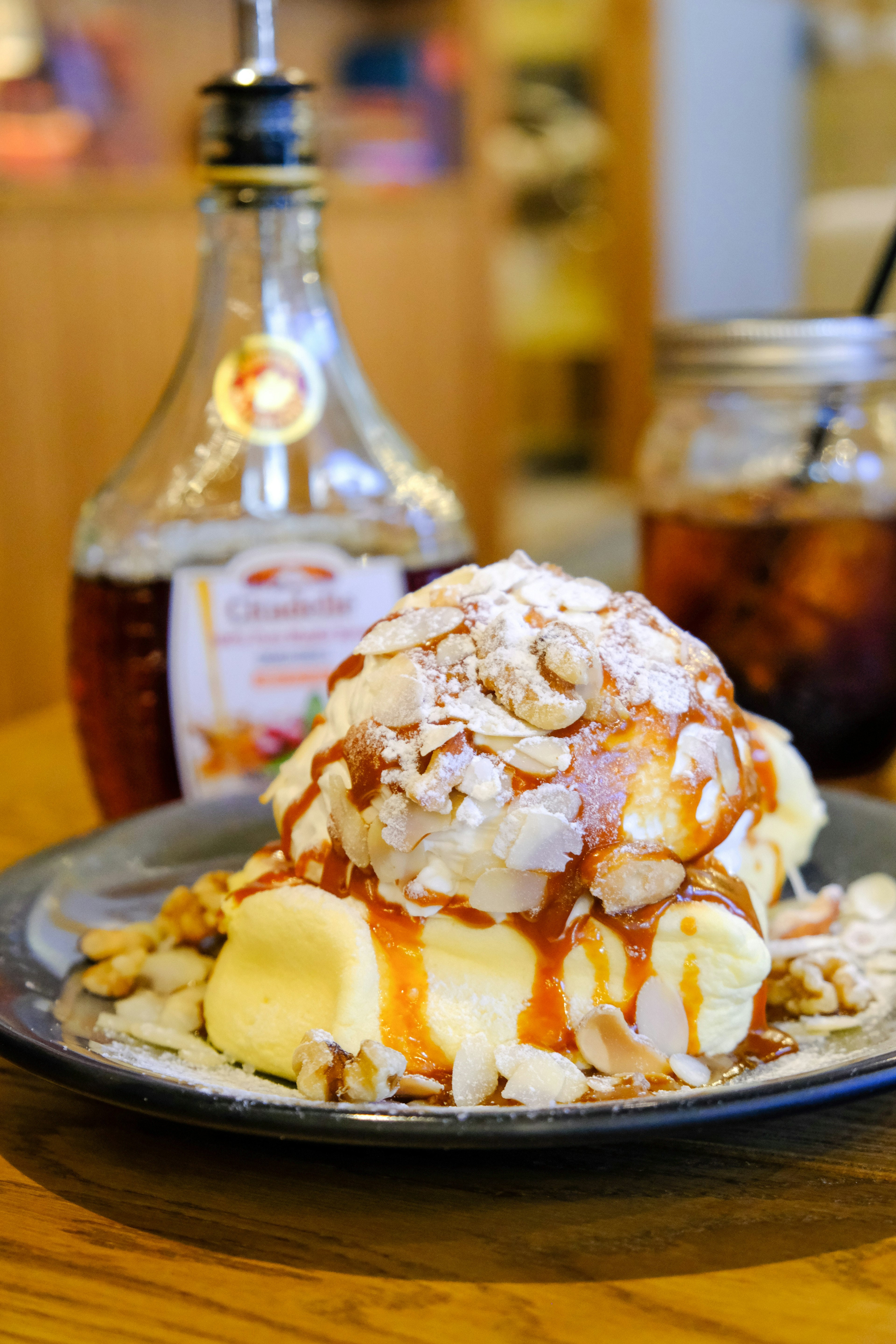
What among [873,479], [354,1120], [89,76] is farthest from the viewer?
[89,76]

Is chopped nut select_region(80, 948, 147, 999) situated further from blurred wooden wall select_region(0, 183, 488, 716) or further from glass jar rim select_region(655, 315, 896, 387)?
blurred wooden wall select_region(0, 183, 488, 716)

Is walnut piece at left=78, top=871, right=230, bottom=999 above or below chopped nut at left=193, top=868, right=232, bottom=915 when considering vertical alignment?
below

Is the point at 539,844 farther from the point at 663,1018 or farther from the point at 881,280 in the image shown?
the point at 881,280

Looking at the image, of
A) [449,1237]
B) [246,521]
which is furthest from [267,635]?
[449,1237]

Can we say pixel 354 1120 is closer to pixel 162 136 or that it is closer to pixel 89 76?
pixel 89 76

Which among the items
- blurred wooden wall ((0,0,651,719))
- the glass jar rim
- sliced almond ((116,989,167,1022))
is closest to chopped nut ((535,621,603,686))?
sliced almond ((116,989,167,1022))

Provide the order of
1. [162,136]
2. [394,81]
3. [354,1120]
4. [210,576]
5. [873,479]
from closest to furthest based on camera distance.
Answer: [354,1120] < [210,576] < [873,479] < [162,136] < [394,81]

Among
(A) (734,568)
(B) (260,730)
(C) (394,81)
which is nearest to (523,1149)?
(B) (260,730)
